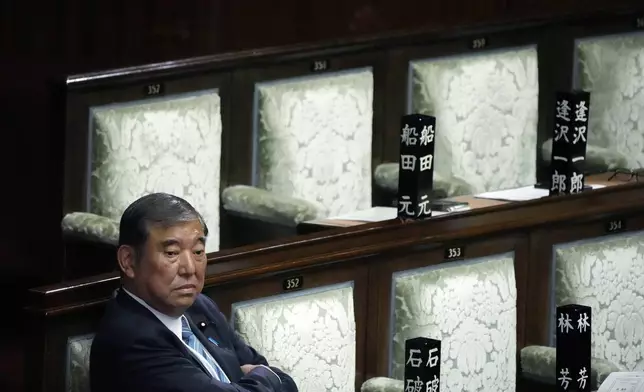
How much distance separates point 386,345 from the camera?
2766 millimetres

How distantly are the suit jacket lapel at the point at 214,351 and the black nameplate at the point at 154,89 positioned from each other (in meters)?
1.01

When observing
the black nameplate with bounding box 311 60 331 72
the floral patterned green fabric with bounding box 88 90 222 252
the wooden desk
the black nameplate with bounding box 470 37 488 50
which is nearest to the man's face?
the wooden desk

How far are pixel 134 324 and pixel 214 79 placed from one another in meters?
1.27

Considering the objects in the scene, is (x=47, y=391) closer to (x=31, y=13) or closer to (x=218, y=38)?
(x=31, y=13)

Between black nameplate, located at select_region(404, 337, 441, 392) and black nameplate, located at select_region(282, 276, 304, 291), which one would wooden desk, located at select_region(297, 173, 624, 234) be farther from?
black nameplate, located at select_region(404, 337, 441, 392)

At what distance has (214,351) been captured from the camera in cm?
230

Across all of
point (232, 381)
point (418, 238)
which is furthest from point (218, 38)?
point (232, 381)

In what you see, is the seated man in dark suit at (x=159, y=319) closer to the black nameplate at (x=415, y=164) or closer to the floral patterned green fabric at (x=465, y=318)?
the floral patterned green fabric at (x=465, y=318)

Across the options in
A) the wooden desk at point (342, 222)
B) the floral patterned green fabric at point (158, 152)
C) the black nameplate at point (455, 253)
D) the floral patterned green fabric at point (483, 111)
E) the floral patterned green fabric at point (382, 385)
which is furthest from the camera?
the floral patterned green fabric at point (483, 111)

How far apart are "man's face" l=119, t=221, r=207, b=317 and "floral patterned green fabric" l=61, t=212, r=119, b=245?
0.79m

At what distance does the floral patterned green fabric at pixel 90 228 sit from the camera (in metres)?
3.00

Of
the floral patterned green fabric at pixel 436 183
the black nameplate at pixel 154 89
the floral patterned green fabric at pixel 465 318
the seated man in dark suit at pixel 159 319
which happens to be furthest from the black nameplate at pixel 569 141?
the seated man in dark suit at pixel 159 319

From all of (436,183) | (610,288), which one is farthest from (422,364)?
(436,183)

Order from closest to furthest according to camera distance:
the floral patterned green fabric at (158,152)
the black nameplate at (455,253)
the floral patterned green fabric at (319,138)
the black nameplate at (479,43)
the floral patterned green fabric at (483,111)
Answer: the black nameplate at (455,253) < the floral patterned green fabric at (158,152) < the floral patterned green fabric at (319,138) < the floral patterned green fabric at (483,111) < the black nameplate at (479,43)
